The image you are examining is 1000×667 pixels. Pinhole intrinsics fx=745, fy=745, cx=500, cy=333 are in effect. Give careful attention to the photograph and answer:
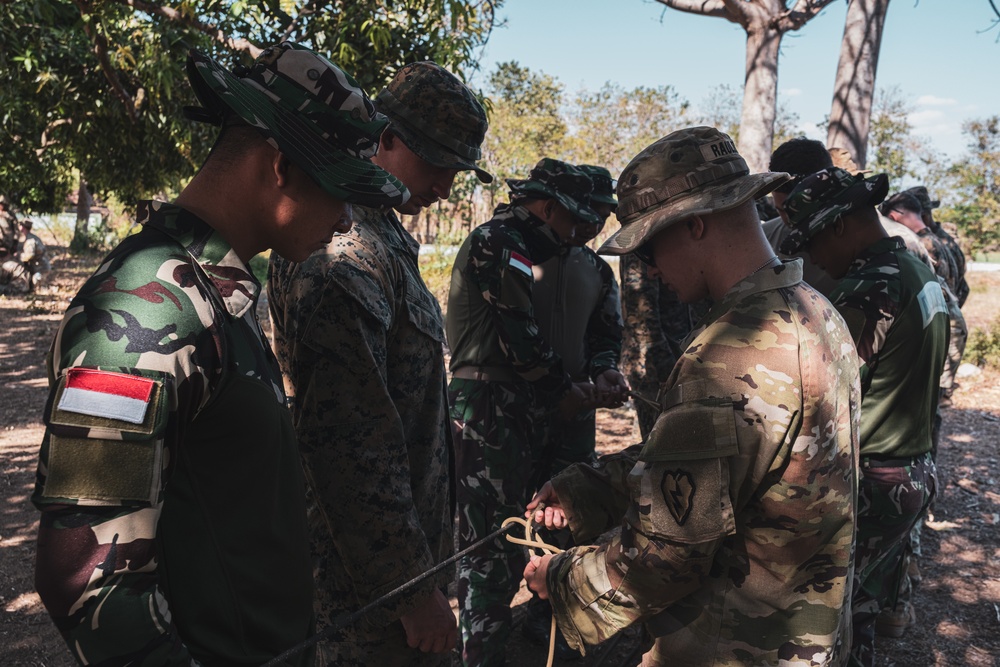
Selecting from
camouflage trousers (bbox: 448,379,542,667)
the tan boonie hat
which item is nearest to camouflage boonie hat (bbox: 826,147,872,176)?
camouflage trousers (bbox: 448,379,542,667)

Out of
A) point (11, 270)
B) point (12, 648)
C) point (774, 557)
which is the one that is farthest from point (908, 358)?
point (11, 270)

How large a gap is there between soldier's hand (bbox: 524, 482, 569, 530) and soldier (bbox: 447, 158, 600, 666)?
4.20 feet

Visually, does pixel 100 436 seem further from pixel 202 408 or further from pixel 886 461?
pixel 886 461

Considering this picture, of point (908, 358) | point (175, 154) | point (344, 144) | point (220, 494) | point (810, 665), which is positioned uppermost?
point (175, 154)

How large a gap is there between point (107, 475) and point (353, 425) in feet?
2.65

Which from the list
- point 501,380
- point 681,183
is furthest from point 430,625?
point 501,380

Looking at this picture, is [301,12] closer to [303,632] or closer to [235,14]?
[235,14]

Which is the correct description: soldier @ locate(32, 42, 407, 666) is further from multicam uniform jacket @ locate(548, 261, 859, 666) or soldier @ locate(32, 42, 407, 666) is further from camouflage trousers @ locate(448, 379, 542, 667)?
camouflage trousers @ locate(448, 379, 542, 667)

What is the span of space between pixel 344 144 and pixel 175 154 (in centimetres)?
1108

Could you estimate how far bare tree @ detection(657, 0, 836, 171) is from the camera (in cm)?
642

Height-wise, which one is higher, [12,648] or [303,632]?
[303,632]

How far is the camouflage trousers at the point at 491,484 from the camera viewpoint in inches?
130

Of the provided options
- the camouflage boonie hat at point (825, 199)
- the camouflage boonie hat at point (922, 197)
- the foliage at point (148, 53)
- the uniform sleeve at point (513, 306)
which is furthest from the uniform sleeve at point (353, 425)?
the camouflage boonie hat at point (922, 197)

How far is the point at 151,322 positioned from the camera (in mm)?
1086
